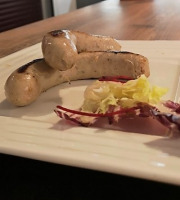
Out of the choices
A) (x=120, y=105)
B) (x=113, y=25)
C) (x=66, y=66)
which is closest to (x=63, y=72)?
(x=66, y=66)

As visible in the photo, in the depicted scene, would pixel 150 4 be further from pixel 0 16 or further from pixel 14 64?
pixel 14 64

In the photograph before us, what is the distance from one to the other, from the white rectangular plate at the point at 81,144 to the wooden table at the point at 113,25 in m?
0.84

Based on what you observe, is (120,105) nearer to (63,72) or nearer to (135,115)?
(135,115)

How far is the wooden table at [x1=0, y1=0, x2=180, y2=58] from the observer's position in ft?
6.48

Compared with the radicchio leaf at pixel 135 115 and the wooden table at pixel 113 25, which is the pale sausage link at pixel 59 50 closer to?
the radicchio leaf at pixel 135 115

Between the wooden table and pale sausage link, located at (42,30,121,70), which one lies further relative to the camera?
the wooden table

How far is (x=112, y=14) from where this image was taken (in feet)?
9.96

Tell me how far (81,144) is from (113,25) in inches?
73.7

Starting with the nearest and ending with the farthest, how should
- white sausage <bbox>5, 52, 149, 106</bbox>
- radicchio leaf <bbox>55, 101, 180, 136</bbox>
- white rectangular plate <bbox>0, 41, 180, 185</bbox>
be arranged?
white rectangular plate <bbox>0, 41, 180, 185</bbox> < radicchio leaf <bbox>55, 101, 180, 136</bbox> < white sausage <bbox>5, 52, 149, 106</bbox>

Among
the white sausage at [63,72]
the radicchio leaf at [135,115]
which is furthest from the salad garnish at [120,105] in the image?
the white sausage at [63,72]

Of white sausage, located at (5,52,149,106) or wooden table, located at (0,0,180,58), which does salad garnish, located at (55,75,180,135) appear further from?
wooden table, located at (0,0,180,58)

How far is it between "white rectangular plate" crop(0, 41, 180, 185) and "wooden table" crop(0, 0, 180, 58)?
2.76ft

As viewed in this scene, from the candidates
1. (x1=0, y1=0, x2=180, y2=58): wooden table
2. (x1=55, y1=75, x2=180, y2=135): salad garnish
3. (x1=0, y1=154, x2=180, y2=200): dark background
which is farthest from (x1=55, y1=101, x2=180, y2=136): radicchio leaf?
(x1=0, y1=0, x2=180, y2=58): wooden table

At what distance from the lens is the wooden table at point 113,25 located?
197 centimetres
